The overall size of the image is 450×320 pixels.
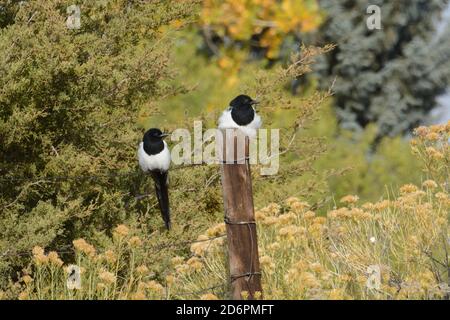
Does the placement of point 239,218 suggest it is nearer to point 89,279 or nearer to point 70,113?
point 89,279

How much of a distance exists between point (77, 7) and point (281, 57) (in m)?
6.20

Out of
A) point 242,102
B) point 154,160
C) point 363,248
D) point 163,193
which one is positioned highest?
point 242,102

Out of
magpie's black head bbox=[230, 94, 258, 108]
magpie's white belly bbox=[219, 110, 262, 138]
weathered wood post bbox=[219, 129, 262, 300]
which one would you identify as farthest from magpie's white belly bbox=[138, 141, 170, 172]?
weathered wood post bbox=[219, 129, 262, 300]

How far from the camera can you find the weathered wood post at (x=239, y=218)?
4957 millimetres

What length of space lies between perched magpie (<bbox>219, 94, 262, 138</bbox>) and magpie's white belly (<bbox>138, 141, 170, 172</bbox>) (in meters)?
0.46

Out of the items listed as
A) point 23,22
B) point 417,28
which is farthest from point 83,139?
point 417,28

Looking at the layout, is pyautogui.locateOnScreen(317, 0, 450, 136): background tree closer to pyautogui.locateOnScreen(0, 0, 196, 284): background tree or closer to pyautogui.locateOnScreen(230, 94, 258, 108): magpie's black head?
pyautogui.locateOnScreen(0, 0, 196, 284): background tree

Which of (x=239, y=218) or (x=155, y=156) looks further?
(x=155, y=156)

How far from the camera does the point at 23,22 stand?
6.36 metres

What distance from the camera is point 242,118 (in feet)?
20.1

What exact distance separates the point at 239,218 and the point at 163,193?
173 centimetres

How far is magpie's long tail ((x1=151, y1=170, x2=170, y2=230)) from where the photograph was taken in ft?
21.5

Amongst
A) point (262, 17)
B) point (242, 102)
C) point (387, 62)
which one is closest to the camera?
point (242, 102)

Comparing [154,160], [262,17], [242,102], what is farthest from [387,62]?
[154,160]
